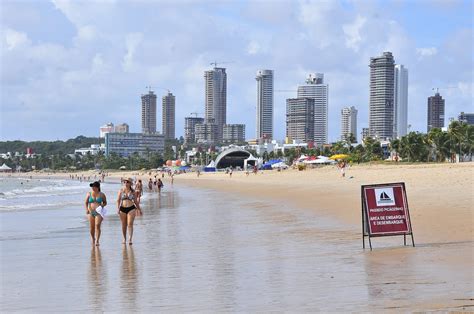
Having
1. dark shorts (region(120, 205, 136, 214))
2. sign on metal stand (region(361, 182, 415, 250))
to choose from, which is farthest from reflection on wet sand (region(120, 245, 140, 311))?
sign on metal stand (region(361, 182, 415, 250))

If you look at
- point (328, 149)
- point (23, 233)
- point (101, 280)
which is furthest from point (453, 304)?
point (328, 149)

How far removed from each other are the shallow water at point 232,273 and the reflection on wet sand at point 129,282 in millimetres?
12

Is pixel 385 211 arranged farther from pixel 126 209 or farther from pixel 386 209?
pixel 126 209

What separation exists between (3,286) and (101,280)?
49.7 inches

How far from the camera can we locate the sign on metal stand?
11.2 m

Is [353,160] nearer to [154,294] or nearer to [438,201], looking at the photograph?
[438,201]

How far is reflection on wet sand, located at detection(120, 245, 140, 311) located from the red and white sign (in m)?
3.95

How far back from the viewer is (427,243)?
11672 mm

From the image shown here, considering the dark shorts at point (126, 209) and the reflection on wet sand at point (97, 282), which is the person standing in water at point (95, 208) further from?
the reflection on wet sand at point (97, 282)

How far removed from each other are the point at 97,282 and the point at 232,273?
5.95 ft

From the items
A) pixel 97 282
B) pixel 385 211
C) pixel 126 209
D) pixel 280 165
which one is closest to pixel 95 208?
pixel 126 209

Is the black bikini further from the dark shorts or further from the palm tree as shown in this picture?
the palm tree

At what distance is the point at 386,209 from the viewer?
37.3ft

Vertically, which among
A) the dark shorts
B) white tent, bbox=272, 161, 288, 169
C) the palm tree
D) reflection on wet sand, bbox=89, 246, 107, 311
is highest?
the palm tree
